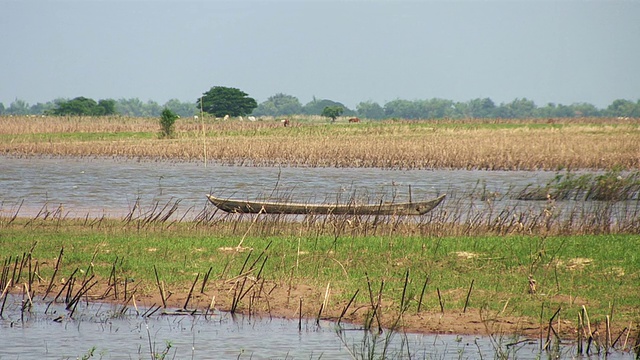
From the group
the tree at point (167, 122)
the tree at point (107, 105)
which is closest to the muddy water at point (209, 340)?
the tree at point (167, 122)

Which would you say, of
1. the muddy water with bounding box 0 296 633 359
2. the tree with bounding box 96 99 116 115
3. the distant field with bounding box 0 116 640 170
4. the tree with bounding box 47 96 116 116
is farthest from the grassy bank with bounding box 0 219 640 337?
the tree with bounding box 96 99 116 115

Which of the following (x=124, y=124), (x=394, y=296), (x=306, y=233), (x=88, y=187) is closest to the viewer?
(x=394, y=296)

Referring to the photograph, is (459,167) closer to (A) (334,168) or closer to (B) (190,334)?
(A) (334,168)

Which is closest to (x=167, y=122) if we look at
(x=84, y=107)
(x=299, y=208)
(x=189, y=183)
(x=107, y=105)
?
(x=189, y=183)

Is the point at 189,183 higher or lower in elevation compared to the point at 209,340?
lower

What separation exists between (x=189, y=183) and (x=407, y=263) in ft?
66.4

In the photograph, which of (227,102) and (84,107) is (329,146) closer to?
(227,102)

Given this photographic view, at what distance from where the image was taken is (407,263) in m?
13.5

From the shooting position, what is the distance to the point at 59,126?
55344mm

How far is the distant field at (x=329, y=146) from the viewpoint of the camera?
38406mm

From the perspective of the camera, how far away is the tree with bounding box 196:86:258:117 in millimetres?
108875

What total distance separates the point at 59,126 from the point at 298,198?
32.7m

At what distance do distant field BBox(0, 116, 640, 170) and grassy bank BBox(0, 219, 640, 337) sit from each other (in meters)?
14.9

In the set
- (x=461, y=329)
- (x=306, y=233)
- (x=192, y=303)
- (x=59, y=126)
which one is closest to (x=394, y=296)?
(x=461, y=329)
